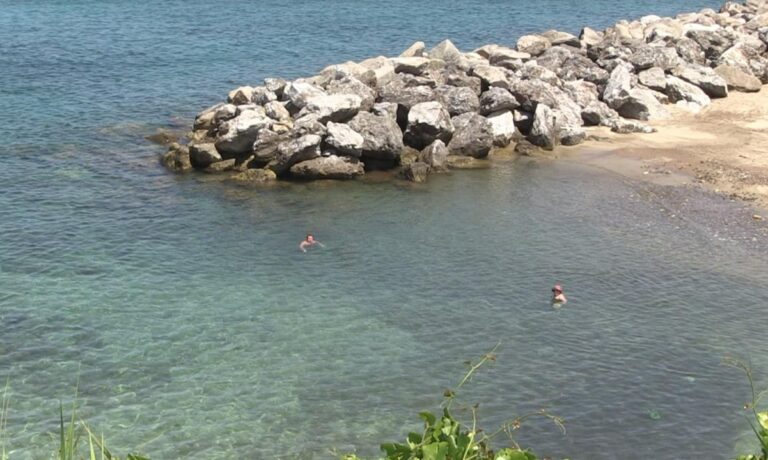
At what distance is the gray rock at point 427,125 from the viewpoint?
3409 cm

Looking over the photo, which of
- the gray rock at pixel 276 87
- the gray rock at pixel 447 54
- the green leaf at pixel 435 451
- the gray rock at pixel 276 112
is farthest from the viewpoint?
the gray rock at pixel 447 54

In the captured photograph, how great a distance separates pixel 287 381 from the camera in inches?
781

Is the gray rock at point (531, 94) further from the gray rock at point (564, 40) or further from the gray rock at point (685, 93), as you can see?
the gray rock at point (564, 40)

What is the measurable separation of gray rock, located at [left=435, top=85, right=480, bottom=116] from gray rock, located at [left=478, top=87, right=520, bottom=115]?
0.91 ft

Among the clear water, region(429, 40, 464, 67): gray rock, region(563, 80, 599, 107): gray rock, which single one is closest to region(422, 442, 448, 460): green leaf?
the clear water

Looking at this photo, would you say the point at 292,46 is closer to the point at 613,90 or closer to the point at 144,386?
the point at 613,90

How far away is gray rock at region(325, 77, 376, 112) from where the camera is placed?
3556 centimetres

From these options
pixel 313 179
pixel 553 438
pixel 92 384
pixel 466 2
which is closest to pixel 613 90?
pixel 313 179

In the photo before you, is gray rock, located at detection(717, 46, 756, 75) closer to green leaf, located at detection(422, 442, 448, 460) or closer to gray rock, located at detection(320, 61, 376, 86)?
gray rock, located at detection(320, 61, 376, 86)

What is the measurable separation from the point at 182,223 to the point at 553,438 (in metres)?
15.3

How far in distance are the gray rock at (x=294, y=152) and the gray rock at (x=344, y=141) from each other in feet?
1.60

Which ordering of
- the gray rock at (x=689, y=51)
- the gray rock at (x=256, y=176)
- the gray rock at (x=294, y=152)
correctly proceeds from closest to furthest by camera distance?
the gray rock at (x=294, y=152), the gray rock at (x=256, y=176), the gray rock at (x=689, y=51)

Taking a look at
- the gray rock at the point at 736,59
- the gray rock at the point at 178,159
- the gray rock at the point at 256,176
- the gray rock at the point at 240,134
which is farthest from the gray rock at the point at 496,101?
the gray rock at the point at 736,59

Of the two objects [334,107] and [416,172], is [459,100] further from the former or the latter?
[334,107]
